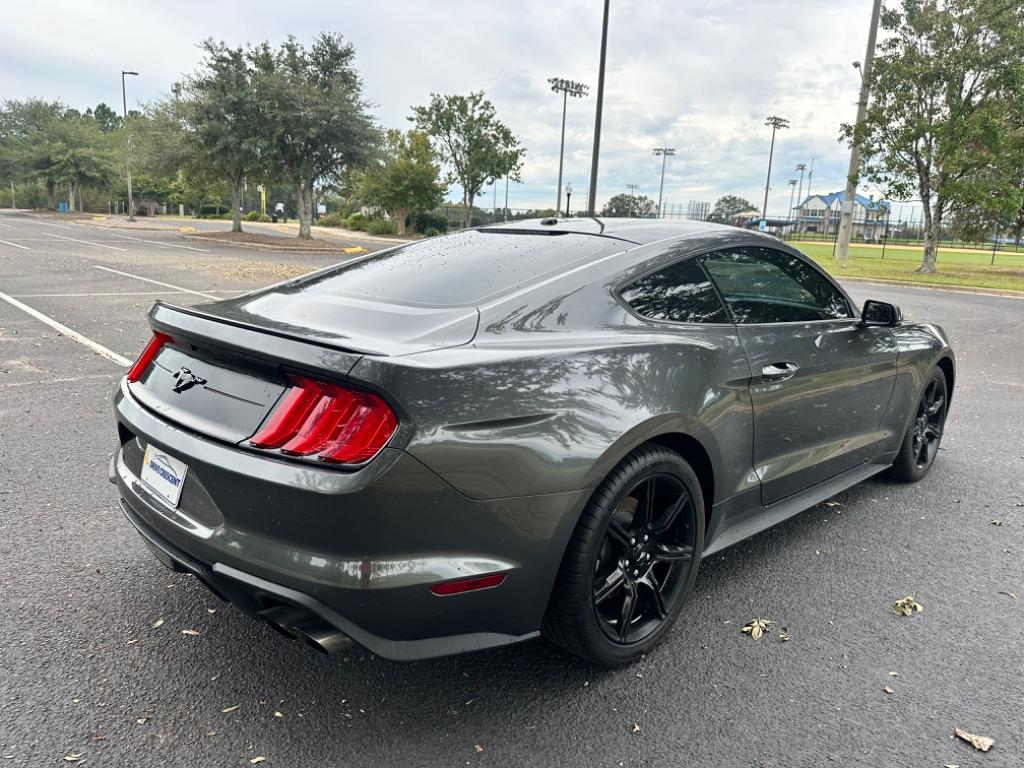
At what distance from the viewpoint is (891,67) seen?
23250 mm

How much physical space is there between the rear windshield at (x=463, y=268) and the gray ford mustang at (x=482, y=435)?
15 millimetres

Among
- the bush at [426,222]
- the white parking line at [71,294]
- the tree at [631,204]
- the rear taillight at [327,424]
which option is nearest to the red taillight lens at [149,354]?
the rear taillight at [327,424]

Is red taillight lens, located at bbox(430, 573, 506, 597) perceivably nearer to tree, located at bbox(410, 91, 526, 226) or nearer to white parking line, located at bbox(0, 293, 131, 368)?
white parking line, located at bbox(0, 293, 131, 368)

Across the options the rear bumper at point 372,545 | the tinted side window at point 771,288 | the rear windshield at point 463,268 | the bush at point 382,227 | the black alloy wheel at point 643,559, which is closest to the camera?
the rear bumper at point 372,545

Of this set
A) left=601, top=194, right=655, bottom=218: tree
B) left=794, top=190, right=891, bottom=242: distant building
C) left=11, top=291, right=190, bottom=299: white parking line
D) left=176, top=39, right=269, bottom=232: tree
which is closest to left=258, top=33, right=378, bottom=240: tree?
left=176, top=39, right=269, bottom=232: tree

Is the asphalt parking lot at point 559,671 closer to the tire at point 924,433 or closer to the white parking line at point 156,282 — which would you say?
the tire at point 924,433

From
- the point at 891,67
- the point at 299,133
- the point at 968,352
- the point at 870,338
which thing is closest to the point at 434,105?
the point at 299,133

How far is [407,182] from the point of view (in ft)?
146

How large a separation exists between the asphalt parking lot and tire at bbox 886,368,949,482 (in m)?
0.29

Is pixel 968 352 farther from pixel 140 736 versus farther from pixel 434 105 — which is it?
pixel 434 105

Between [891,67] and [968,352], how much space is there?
1794cm

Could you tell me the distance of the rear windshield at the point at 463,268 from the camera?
264 cm

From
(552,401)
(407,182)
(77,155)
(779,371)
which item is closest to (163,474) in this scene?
(552,401)

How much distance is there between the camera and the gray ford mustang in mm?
1952
